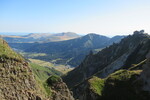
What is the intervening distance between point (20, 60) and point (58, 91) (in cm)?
1773

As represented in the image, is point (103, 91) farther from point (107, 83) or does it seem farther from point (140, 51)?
point (140, 51)

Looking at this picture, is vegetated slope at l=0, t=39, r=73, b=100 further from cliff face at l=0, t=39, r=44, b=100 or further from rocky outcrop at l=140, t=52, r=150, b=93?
rocky outcrop at l=140, t=52, r=150, b=93

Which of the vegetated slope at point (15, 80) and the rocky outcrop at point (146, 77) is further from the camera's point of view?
the rocky outcrop at point (146, 77)

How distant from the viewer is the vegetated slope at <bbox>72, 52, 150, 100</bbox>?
5903 cm

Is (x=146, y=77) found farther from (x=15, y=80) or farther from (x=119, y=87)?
(x=15, y=80)

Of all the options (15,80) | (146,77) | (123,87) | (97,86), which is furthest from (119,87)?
(15,80)

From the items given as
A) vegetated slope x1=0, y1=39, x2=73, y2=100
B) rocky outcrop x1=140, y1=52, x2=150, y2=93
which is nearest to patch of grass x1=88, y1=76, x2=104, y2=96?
rocky outcrop x1=140, y1=52, x2=150, y2=93

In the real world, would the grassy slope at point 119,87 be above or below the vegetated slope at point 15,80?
below

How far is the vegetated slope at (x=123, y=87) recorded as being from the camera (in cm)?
5903

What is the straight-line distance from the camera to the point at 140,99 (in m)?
56.8

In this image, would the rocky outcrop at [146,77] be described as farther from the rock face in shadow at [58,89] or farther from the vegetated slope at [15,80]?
the vegetated slope at [15,80]

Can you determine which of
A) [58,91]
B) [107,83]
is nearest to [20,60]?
[58,91]

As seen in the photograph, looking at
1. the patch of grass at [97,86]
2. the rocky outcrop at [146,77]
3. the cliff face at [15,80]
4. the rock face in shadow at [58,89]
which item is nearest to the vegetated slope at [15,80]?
the cliff face at [15,80]

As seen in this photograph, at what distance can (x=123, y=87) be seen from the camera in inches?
2464
